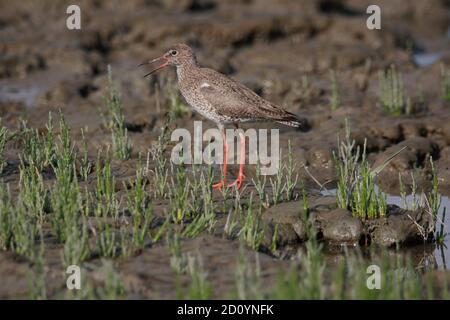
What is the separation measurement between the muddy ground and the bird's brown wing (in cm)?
90

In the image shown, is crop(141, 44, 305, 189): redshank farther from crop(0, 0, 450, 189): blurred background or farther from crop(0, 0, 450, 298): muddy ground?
crop(0, 0, 450, 189): blurred background

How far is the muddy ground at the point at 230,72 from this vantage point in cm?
1098

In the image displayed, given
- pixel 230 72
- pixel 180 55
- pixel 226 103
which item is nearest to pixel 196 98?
pixel 226 103

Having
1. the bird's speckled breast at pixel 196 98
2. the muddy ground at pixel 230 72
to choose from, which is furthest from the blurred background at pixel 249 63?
the bird's speckled breast at pixel 196 98

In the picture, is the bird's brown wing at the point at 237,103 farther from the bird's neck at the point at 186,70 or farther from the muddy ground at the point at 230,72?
the muddy ground at the point at 230,72

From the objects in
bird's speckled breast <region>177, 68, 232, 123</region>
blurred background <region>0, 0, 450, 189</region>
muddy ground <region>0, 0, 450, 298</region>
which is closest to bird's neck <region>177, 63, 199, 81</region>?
bird's speckled breast <region>177, 68, 232, 123</region>

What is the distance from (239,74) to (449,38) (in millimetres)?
8341

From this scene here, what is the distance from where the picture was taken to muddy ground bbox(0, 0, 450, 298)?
1098 cm

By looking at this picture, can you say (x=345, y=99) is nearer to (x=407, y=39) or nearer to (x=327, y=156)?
(x=327, y=156)

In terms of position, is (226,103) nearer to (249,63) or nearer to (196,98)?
(196,98)

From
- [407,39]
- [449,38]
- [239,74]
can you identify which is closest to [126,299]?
[239,74]

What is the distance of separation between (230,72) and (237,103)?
724 cm

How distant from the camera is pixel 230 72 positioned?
1792 cm

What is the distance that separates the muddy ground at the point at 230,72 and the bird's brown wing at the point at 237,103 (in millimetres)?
Result: 900
